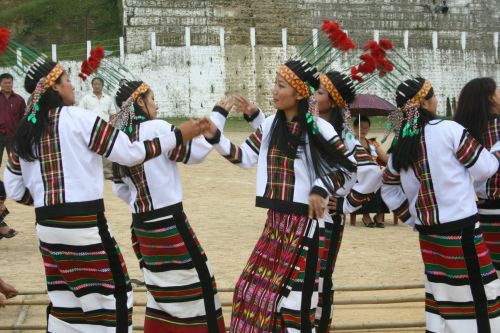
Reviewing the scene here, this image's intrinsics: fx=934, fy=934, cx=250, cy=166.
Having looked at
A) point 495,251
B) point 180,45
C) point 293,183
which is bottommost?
point 495,251

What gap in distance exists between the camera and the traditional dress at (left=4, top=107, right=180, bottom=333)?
479cm

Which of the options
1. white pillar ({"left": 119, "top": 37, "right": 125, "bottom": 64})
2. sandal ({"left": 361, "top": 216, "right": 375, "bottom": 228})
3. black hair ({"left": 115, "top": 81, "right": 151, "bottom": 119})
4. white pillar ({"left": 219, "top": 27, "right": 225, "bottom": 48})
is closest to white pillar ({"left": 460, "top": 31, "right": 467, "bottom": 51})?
white pillar ({"left": 219, "top": 27, "right": 225, "bottom": 48})

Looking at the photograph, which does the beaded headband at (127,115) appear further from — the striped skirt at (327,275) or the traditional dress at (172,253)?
the striped skirt at (327,275)

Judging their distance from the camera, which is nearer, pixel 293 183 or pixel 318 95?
pixel 293 183

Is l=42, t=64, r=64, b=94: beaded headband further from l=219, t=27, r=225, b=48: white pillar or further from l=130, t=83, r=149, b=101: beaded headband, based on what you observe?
l=219, t=27, r=225, b=48: white pillar

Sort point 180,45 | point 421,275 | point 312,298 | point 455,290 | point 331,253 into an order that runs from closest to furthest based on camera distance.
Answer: point 312,298 → point 455,290 → point 331,253 → point 421,275 → point 180,45

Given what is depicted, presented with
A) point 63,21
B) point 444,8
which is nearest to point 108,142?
point 444,8

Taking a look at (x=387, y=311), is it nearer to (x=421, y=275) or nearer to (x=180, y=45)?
(x=421, y=275)

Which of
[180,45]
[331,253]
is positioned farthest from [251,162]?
[180,45]

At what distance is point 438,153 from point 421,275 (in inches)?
122

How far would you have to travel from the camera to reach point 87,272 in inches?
190

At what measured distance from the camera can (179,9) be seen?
3512 centimetres

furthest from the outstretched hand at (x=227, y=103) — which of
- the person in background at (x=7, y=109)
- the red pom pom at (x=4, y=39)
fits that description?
the person in background at (x=7, y=109)

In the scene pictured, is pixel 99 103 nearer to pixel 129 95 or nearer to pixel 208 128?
pixel 129 95
